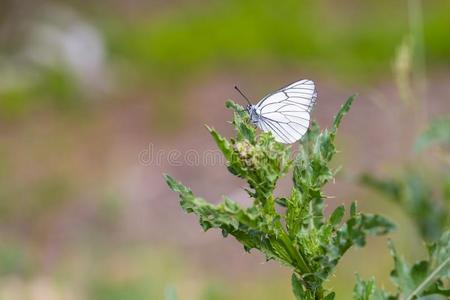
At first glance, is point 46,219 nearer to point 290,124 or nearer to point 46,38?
point 46,38

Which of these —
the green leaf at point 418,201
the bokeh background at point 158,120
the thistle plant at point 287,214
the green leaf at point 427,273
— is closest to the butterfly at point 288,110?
the thistle plant at point 287,214

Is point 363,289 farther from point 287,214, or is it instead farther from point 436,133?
point 436,133

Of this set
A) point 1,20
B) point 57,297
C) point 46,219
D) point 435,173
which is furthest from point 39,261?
point 1,20

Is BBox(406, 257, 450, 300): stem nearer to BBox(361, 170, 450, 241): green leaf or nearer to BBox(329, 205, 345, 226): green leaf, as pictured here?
BBox(329, 205, 345, 226): green leaf

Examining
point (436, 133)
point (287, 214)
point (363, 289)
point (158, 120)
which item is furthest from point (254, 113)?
point (158, 120)

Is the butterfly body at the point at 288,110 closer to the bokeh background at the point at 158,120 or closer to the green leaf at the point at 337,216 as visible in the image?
the green leaf at the point at 337,216

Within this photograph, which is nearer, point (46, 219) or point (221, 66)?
point (46, 219)

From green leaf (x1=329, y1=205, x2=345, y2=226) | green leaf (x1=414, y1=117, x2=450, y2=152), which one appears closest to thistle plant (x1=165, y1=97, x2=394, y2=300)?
green leaf (x1=329, y1=205, x2=345, y2=226)

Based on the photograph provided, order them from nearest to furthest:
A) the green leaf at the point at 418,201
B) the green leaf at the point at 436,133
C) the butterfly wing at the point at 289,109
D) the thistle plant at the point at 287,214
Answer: the thistle plant at the point at 287,214
the butterfly wing at the point at 289,109
the green leaf at the point at 436,133
the green leaf at the point at 418,201
